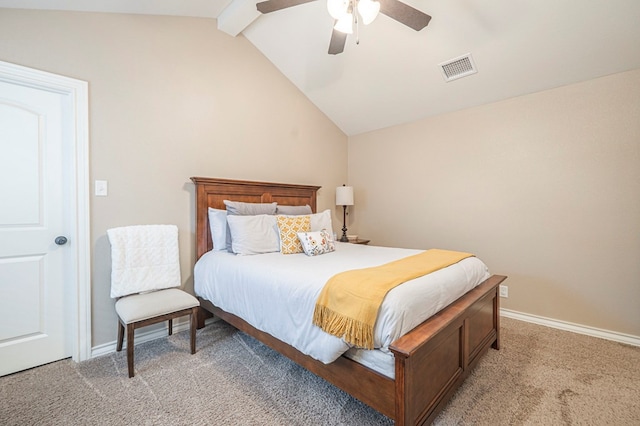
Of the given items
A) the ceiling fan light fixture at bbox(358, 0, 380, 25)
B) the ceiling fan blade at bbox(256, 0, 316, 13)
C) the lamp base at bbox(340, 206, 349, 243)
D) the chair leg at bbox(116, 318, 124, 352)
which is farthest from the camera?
the lamp base at bbox(340, 206, 349, 243)

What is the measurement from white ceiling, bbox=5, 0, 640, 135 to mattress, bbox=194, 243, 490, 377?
6.18ft

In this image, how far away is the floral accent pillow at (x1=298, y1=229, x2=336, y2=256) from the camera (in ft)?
8.39

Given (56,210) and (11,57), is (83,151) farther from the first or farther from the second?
(11,57)

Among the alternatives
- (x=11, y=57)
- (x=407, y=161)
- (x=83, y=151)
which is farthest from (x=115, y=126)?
(x=407, y=161)

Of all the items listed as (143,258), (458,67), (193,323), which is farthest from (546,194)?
(143,258)

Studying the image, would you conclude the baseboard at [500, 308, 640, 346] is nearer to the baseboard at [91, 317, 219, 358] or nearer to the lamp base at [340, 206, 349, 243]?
the lamp base at [340, 206, 349, 243]

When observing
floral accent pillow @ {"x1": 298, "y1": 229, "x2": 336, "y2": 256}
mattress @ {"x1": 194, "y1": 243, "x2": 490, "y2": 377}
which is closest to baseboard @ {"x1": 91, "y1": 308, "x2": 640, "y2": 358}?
mattress @ {"x1": 194, "y1": 243, "x2": 490, "y2": 377}

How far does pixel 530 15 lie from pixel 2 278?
4.31 m

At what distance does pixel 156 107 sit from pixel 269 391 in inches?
97.0

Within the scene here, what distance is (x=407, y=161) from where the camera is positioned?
3840mm

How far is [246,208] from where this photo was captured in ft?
9.45

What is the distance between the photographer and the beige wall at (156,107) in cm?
216

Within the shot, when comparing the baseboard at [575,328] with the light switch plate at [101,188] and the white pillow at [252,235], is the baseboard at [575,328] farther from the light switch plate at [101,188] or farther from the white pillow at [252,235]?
the light switch plate at [101,188]

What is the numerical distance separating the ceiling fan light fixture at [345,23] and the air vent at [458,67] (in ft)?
4.75
